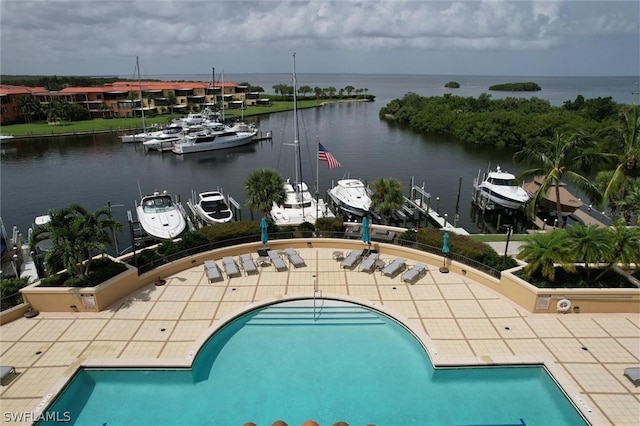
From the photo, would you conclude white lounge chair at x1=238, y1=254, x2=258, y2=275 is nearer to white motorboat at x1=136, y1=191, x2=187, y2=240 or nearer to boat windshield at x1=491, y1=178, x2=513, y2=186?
white motorboat at x1=136, y1=191, x2=187, y2=240

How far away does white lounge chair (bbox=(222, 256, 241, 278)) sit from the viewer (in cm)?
1759

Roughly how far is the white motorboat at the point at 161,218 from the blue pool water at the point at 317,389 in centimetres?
1375

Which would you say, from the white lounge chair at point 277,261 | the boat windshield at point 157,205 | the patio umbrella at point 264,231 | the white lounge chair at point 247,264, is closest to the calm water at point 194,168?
the boat windshield at point 157,205

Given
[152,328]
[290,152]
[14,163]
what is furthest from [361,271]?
[14,163]

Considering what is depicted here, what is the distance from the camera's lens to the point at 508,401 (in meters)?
11.6

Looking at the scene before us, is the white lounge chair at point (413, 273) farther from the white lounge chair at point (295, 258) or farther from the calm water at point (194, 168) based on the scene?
the calm water at point (194, 168)

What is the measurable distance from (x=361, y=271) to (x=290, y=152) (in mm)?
50075

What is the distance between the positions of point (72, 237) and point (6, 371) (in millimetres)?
4609

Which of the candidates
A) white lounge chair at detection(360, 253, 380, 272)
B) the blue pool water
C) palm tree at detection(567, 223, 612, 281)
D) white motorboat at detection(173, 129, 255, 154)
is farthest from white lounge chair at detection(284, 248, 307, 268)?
white motorboat at detection(173, 129, 255, 154)

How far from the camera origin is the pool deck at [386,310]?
11852 millimetres

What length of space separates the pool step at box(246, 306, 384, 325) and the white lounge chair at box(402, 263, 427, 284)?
8.36 ft

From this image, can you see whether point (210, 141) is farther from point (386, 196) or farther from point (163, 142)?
point (386, 196)

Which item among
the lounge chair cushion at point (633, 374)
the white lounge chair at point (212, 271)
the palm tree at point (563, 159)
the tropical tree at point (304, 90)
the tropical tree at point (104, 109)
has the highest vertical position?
the tropical tree at point (304, 90)

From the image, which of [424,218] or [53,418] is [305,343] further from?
[424,218]
